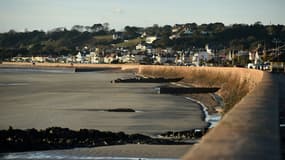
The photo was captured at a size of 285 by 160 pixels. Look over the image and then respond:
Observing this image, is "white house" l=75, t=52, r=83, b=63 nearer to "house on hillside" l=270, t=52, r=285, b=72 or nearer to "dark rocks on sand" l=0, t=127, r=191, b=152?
"house on hillside" l=270, t=52, r=285, b=72

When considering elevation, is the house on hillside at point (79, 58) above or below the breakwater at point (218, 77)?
below

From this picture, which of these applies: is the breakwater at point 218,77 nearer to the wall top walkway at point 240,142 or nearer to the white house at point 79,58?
the wall top walkway at point 240,142

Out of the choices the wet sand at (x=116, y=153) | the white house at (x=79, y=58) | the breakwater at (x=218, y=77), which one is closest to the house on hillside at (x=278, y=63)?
the breakwater at (x=218, y=77)

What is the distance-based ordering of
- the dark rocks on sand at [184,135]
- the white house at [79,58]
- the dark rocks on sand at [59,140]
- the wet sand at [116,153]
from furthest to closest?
the white house at [79,58], the dark rocks on sand at [184,135], the dark rocks on sand at [59,140], the wet sand at [116,153]

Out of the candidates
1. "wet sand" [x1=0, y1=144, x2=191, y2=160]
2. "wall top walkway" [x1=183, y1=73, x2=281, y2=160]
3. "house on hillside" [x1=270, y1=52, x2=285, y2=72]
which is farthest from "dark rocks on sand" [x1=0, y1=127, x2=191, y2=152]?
"house on hillside" [x1=270, y1=52, x2=285, y2=72]

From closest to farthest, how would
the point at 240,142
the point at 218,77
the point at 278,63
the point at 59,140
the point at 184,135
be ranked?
the point at 240,142
the point at 59,140
the point at 184,135
the point at 218,77
the point at 278,63

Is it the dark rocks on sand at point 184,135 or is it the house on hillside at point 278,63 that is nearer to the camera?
the dark rocks on sand at point 184,135

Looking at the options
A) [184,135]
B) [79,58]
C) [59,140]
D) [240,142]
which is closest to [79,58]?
[79,58]

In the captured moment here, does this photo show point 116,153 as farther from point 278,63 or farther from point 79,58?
point 79,58

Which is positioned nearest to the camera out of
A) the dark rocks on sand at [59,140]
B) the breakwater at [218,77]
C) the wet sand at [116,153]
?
the wet sand at [116,153]

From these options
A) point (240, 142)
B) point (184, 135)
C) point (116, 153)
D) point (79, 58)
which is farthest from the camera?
point (79, 58)

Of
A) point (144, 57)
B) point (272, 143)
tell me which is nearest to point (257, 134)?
point (272, 143)

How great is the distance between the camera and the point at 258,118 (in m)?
5.57

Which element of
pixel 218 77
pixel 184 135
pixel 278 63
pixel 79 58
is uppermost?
pixel 278 63
